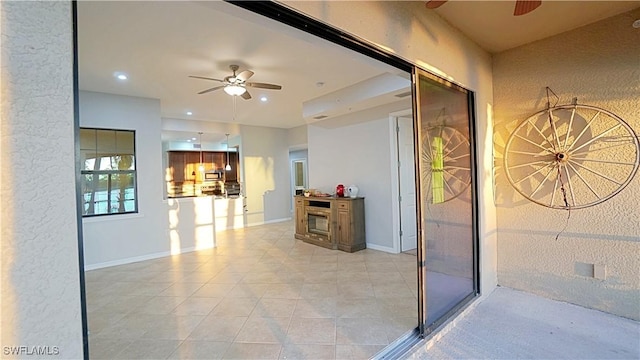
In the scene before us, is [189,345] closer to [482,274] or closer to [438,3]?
[482,274]

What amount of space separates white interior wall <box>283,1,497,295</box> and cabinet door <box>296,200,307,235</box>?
347cm

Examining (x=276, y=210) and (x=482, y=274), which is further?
(x=276, y=210)

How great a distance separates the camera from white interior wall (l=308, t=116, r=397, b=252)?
4.83 meters

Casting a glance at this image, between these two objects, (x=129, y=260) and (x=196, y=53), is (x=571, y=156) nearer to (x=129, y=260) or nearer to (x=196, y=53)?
(x=196, y=53)

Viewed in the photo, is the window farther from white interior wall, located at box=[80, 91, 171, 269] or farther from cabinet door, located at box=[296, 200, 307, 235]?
cabinet door, located at box=[296, 200, 307, 235]

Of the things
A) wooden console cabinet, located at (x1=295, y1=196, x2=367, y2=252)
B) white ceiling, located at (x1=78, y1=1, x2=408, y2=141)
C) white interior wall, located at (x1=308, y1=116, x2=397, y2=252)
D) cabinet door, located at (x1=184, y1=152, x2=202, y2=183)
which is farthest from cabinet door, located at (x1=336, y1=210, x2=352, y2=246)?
cabinet door, located at (x1=184, y1=152, x2=202, y2=183)

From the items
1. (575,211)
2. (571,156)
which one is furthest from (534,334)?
(571,156)

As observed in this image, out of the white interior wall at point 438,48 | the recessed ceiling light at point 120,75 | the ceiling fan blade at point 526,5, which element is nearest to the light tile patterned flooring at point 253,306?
the white interior wall at point 438,48

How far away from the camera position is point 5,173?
0.78m

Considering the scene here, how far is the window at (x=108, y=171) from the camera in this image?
4410 mm

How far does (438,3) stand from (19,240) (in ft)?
8.05

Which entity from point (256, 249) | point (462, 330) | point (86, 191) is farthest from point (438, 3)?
point (86, 191)

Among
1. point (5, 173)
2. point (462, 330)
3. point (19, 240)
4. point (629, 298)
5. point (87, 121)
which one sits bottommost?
point (462, 330)

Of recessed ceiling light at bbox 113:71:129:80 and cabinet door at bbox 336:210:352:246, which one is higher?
recessed ceiling light at bbox 113:71:129:80
